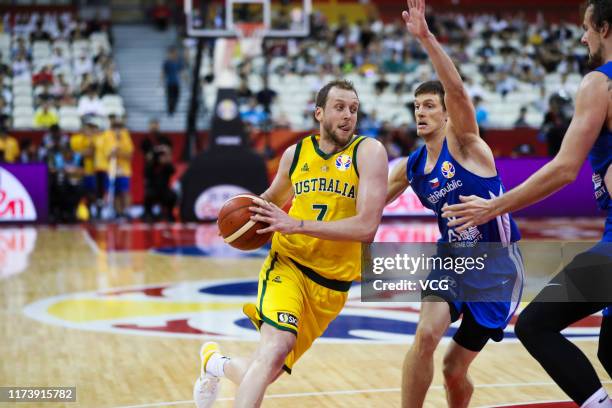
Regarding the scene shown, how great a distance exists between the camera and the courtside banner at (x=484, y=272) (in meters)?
4.41

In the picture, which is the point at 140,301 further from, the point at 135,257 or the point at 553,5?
the point at 553,5

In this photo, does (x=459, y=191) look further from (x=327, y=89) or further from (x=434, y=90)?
(x=327, y=89)

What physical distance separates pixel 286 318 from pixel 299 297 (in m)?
0.19

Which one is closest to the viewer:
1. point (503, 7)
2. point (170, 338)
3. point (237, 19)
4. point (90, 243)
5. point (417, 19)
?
point (417, 19)

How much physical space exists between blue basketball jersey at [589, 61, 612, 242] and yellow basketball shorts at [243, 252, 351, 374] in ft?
4.99

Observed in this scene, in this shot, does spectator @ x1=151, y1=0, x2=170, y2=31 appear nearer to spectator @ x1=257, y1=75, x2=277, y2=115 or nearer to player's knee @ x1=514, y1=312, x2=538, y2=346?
spectator @ x1=257, y1=75, x2=277, y2=115

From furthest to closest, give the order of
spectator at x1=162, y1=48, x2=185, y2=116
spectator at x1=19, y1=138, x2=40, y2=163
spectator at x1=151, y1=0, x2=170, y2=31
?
1. spectator at x1=151, y1=0, x2=170, y2=31
2. spectator at x1=162, y1=48, x2=185, y2=116
3. spectator at x1=19, y1=138, x2=40, y2=163

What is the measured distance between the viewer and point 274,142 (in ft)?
69.5

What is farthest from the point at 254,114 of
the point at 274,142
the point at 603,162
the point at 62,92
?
the point at 603,162

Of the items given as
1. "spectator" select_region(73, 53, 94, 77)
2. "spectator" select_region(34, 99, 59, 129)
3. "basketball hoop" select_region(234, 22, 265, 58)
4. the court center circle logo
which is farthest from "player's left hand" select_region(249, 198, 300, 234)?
"spectator" select_region(73, 53, 94, 77)

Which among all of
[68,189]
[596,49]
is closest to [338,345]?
[596,49]

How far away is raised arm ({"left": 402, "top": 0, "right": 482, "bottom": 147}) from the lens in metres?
5.00

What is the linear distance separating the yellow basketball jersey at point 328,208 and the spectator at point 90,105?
1591 cm

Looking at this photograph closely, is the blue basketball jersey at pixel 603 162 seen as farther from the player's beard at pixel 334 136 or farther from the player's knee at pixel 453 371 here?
the player's beard at pixel 334 136
